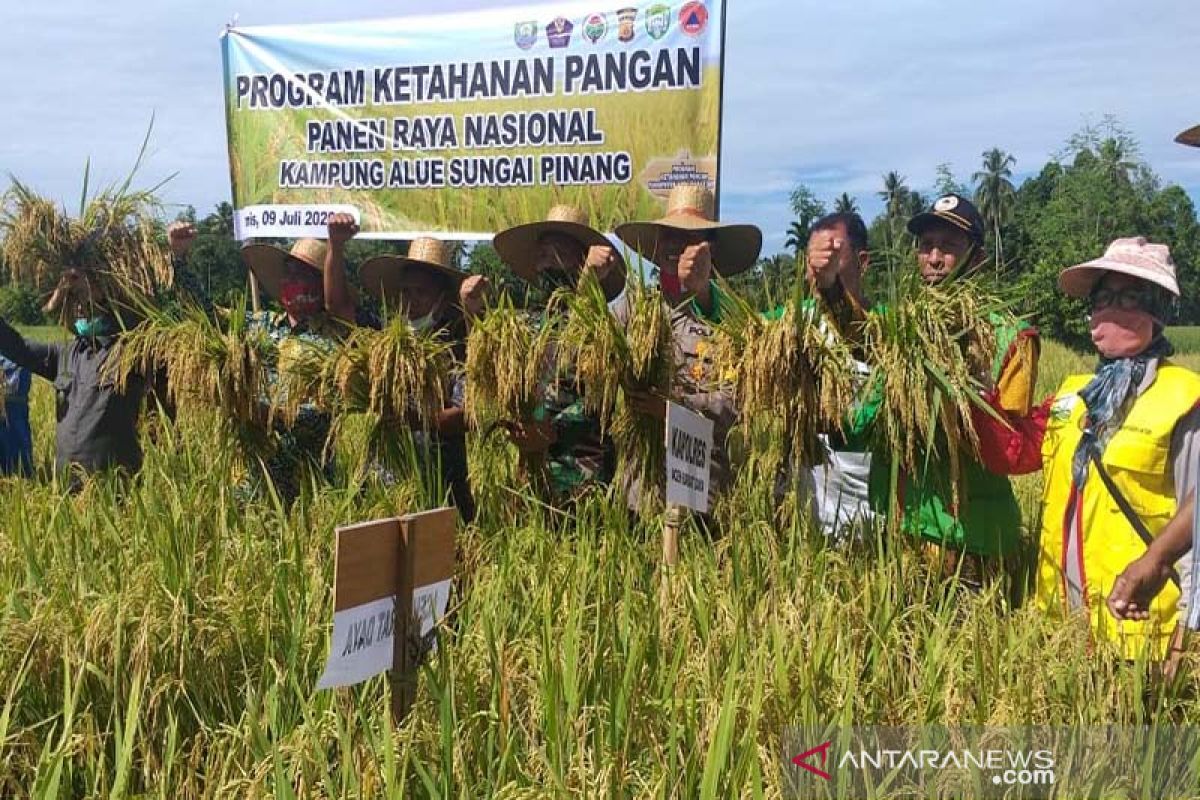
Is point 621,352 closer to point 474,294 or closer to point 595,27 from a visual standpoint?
point 474,294

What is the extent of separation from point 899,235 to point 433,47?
403 cm

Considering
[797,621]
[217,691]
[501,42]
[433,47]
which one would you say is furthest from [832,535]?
→ [433,47]

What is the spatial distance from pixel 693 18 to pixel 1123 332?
3162 mm

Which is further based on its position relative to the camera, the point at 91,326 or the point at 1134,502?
the point at 91,326

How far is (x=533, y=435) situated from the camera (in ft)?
10.2

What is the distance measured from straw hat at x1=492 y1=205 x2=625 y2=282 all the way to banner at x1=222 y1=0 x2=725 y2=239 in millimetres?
1058

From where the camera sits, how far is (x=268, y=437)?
334 cm

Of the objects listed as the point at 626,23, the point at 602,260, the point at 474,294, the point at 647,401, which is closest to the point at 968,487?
the point at 647,401

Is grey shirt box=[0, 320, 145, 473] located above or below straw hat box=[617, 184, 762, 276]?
below

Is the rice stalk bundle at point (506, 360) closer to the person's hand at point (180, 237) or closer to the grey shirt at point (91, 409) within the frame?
the person's hand at point (180, 237)

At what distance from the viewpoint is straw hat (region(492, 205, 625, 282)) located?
382 cm

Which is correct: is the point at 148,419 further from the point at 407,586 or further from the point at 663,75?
the point at 663,75

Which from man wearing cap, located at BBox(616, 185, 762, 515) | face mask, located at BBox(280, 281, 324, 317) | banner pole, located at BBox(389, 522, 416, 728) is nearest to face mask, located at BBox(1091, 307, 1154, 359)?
man wearing cap, located at BBox(616, 185, 762, 515)

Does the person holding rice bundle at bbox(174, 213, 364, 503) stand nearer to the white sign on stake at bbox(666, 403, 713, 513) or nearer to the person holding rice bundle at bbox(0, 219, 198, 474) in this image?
the person holding rice bundle at bbox(0, 219, 198, 474)
